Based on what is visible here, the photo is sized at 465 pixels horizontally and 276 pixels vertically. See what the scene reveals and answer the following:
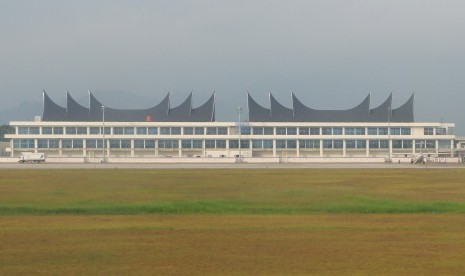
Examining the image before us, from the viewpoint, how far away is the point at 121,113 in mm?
116312

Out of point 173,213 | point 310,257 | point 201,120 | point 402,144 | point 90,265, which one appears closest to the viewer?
point 90,265

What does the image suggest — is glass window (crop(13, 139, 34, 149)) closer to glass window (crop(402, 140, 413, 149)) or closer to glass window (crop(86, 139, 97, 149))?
glass window (crop(86, 139, 97, 149))

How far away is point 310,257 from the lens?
15.0m

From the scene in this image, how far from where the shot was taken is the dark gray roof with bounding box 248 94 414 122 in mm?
115688

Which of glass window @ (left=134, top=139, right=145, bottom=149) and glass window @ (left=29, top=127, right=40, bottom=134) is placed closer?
glass window @ (left=134, top=139, right=145, bottom=149)

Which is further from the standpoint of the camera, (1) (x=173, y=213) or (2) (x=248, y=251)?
(1) (x=173, y=213)

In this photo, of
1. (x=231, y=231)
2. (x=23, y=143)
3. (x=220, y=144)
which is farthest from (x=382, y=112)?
(x=231, y=231)

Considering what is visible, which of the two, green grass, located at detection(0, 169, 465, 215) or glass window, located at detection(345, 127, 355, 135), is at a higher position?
glass window, located at detection(345, 127, 355, 135)

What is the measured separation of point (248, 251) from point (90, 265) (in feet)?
11.7

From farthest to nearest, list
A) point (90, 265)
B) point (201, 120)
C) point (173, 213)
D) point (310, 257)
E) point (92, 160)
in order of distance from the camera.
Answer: point (201, 120) → point (92, 160) → point (173, 213) → point (310, 257) → point (90, 265)

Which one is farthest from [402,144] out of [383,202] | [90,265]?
[90,265]

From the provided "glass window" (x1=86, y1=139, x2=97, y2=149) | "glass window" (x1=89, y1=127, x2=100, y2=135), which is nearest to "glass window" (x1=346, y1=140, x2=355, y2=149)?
"glass window" (x1=89, y1=127, x2=100, y2=135)

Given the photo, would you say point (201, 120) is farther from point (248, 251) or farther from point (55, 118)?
point (248, 251)

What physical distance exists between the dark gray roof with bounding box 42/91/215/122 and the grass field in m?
81.7
